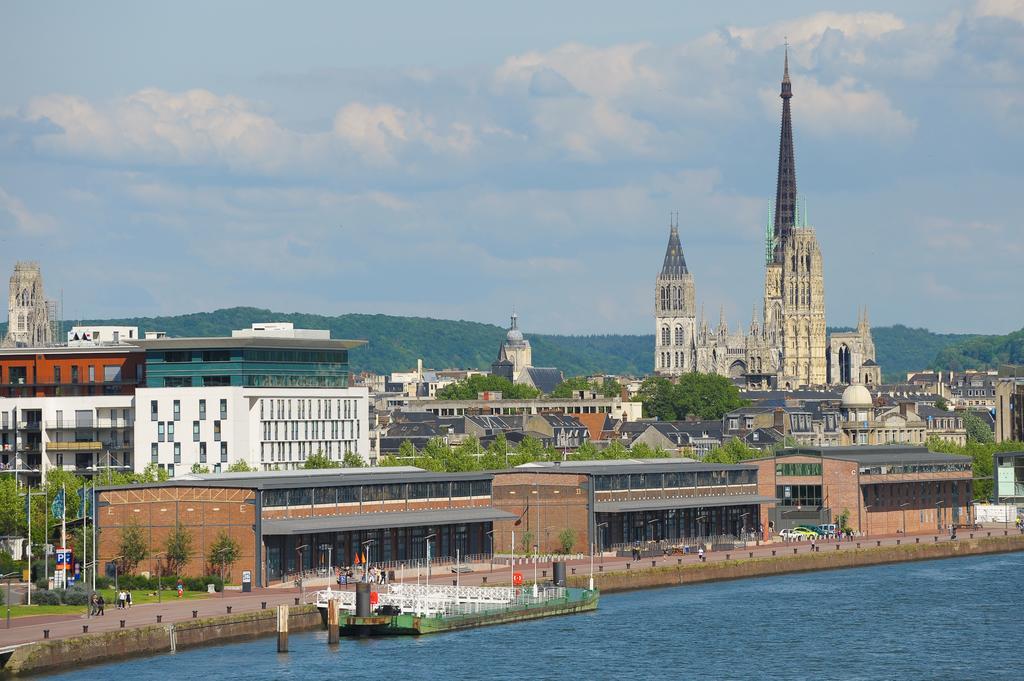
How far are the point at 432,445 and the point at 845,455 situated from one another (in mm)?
37644

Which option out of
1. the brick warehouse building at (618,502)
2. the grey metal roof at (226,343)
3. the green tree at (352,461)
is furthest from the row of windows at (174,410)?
Result: the brick warehouse building at (618,502)

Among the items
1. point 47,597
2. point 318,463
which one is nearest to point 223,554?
point 47,597

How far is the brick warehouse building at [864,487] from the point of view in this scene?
176750mm

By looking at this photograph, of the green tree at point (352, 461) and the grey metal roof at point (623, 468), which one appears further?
the green tree at point (352, 461)

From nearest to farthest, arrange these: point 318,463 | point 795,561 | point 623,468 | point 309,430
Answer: point 795,561 → point 623,468 → point 318,463 → point 309,430

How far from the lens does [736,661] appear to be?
10138 centimetres

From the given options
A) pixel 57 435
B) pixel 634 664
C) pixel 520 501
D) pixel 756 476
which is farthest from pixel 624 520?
pixel 634 664

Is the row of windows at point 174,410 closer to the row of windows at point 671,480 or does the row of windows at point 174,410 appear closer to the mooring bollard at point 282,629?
the row of windows at point 671,480

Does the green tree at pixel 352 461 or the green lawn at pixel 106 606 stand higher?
the green tree at pixel 352 461

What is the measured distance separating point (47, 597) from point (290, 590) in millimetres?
14529

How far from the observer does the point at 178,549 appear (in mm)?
118438

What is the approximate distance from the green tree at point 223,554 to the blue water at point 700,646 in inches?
581

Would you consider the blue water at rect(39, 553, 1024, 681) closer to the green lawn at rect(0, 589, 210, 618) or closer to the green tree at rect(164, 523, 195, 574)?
the green lawn at rect(0, 589, 210, 618)

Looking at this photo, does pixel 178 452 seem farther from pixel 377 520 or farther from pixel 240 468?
pixel 377 520
